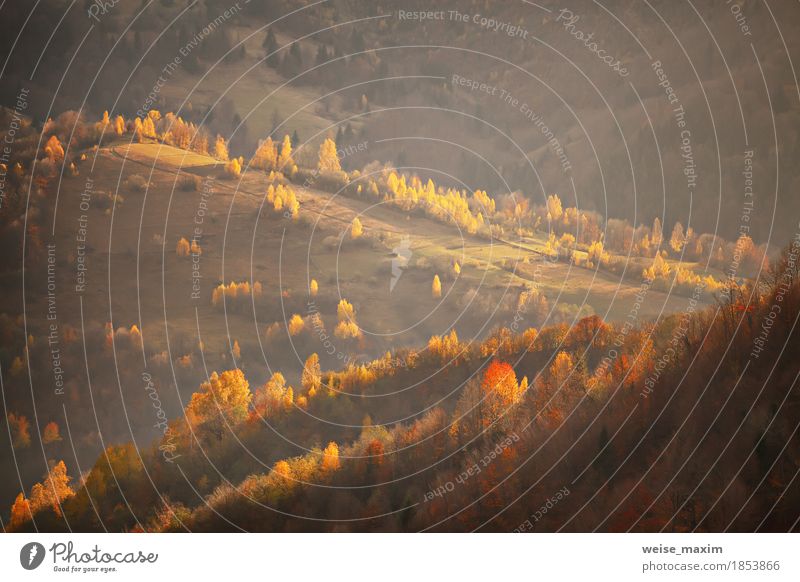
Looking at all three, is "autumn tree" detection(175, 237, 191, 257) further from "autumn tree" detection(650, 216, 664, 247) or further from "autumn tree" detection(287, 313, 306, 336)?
"autumn tree" detection(650, 216, 664, 247)

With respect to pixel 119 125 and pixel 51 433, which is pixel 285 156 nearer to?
pixel 119 125

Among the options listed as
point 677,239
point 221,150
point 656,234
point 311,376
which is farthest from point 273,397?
point 677,239

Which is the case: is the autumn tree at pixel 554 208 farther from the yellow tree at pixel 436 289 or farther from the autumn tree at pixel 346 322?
the autumn tree at pixel 346 322

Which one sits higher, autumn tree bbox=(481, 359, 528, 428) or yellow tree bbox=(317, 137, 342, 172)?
yellow tree bbox=(317, 137, 342, 172)

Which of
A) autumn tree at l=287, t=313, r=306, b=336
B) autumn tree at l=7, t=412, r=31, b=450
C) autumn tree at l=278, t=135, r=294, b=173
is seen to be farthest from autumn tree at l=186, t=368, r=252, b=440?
autumn tree at l=278, t=135, r=294, b=173

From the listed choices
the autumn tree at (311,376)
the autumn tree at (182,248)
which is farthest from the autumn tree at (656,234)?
the autumn tree at (182,248)
